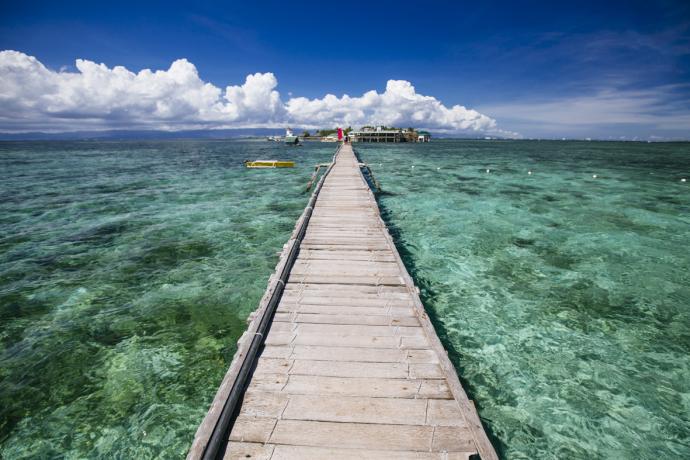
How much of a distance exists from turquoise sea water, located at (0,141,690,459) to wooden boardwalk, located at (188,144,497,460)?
60.7 inches

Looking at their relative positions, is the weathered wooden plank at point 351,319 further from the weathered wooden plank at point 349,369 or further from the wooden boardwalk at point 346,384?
the weathered wooden plank at point 349,369

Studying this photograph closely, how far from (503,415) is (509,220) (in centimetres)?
1212

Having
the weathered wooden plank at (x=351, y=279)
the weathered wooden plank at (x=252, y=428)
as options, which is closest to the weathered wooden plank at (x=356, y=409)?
the weathered wooden plank at (x=252, y=428)

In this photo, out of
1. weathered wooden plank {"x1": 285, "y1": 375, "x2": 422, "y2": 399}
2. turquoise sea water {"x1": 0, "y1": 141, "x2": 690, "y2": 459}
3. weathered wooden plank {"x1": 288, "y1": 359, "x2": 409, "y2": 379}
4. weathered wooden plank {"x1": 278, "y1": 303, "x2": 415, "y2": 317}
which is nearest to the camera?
weathered wooden plank {"x1": 285, "y1": 375, "x2": 422, "y2": 399}

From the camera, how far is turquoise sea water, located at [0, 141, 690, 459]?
14.8 ft

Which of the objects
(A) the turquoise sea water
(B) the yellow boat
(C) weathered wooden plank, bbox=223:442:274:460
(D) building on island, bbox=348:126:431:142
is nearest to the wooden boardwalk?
(C) weathered wooden plank, bbox=223:442:274:460

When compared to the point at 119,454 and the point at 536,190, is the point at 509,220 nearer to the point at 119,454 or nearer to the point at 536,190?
the point at 536,190

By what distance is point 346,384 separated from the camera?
389cm

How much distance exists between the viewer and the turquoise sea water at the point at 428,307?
452 centimetres

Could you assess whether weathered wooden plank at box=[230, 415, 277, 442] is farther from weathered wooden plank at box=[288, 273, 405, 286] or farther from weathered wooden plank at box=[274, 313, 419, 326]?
weathered wooden plank at box=[288, 273, 405, 286]

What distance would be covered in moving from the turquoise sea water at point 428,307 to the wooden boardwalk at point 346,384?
5.06ft

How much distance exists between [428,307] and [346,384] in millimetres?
4297

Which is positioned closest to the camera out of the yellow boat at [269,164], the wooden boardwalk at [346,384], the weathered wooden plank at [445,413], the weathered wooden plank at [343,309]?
the wooden boardwalk at [346,384]

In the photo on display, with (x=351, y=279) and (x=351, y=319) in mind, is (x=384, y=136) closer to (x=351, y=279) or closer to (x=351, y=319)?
(x=351, y=279)
